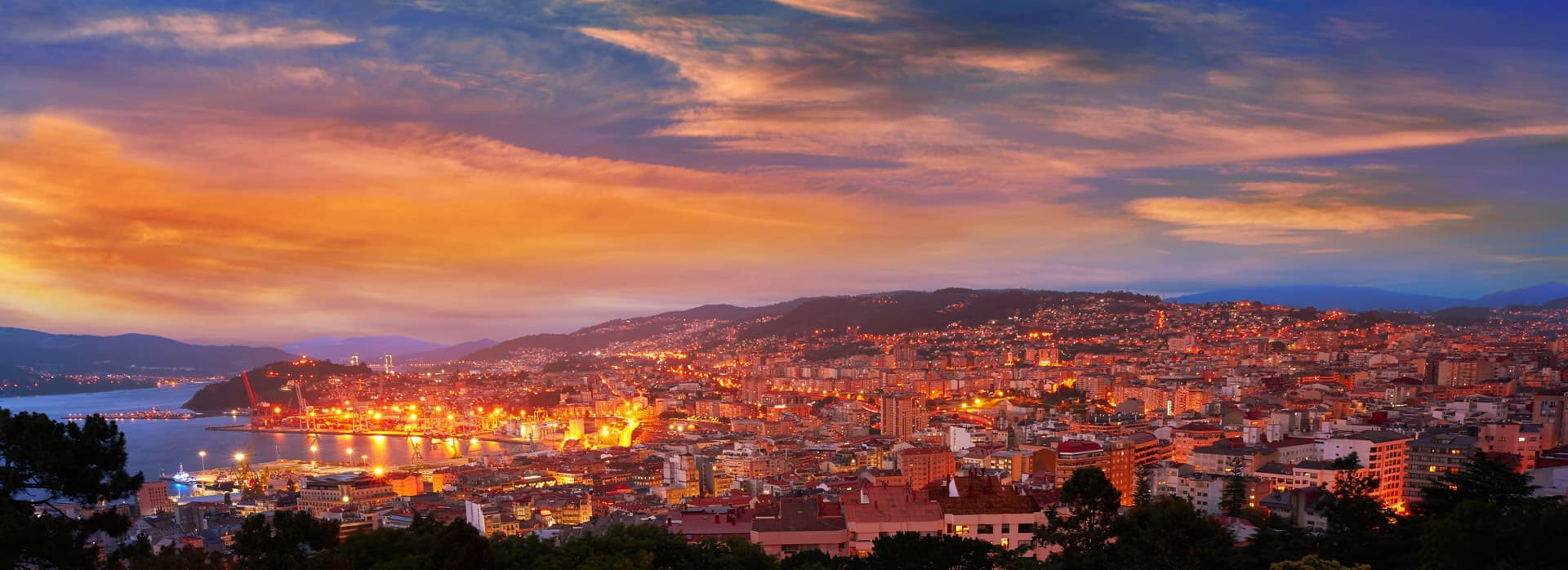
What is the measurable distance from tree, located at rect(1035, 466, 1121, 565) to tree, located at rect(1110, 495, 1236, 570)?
0.30 meters

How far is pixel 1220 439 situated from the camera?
786 inches

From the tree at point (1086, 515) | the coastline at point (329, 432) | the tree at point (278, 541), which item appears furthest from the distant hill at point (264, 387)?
the tree at point (1086, 515)

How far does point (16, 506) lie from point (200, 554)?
8.82 feet

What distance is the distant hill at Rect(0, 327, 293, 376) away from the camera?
67.6 metres

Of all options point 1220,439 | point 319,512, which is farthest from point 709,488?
point 1220,439

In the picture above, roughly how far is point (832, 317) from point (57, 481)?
67.1 metres

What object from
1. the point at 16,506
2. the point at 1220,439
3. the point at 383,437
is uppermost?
the point at 16,506

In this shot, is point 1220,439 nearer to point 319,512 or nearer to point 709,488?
point 709,488

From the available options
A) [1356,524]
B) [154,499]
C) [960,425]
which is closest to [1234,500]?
[1356,524]

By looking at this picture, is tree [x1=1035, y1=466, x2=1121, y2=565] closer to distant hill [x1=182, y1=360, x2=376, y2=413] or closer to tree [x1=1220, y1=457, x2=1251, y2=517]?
tree [x1=1220, y1=457, x2=1251, y2=517]

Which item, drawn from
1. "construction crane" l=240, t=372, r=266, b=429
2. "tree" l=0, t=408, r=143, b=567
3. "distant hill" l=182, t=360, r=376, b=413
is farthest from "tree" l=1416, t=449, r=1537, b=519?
"distant hill" l=182, t=360, r=376, b=413

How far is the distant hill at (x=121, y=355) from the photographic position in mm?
67562

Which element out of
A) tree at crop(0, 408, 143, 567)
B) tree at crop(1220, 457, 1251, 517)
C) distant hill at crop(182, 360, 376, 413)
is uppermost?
tree at crop(0, 408, 143, 567)

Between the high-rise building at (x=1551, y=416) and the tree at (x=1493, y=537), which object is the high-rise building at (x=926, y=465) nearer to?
the high-rise building at (x=1551, y=416)
